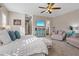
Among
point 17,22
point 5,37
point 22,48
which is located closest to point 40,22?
point 17,22

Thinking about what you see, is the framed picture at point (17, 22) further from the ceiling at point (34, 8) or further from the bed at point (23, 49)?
the bed at point (23, 49)

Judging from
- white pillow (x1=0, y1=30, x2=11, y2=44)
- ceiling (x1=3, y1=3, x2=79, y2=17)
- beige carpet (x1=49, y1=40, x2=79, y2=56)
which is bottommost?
beige carpet (x1=49, y1=40, x2=79, y2=56)

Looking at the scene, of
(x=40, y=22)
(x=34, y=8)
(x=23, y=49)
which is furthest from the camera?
(x=40, y=22)

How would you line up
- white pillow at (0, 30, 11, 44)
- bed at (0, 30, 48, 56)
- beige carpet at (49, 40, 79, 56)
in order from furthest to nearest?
white pillow at (0, 30, 11, 44) < beige carpet at (49, 40, 79, 56) < bed at (0, 30, 48, 56)

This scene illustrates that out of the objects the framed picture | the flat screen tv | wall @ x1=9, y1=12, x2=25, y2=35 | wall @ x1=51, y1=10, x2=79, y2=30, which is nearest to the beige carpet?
wall @ x1=51, y1=10, x2=79, y2=30

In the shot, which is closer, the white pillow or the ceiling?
the ceiling

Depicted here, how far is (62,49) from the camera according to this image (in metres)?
1.98

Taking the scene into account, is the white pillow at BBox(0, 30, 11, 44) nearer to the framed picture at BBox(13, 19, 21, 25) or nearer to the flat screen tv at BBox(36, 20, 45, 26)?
the framed picture at BBox(13, 19, 21, 25)

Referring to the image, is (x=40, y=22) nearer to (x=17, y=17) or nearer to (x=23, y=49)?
(x=17, y=17)

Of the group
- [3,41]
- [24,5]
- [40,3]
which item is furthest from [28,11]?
[3,41]

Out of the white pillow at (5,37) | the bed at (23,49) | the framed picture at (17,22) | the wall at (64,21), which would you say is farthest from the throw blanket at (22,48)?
the wall at (64,21)

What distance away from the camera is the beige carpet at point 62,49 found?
6.02 ft

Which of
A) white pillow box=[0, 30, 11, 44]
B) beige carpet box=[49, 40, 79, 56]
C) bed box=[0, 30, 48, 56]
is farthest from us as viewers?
white pillow box=[0, 30, 11, 44]

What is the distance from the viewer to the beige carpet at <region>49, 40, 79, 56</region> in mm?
1836
